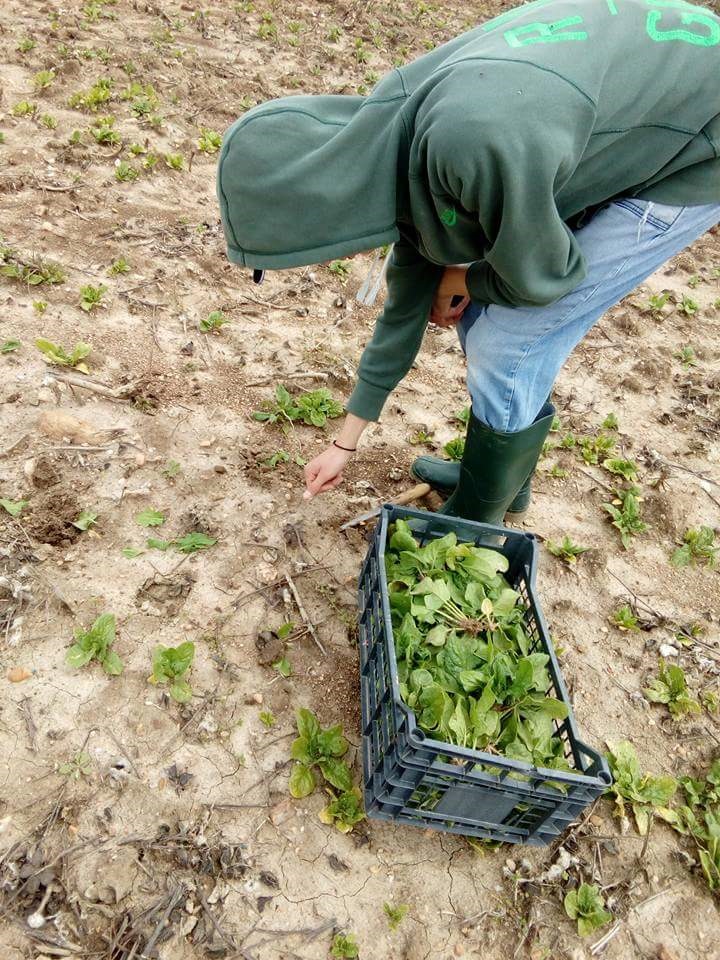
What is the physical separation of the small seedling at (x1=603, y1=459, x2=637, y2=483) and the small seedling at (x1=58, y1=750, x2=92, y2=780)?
2508 millimetres

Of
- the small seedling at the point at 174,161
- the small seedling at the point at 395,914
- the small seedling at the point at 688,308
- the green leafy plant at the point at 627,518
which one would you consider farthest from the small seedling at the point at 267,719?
the small seedling at the point at 688,308

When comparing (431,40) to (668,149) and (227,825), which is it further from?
(227,825)

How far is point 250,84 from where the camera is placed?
5.21 meters

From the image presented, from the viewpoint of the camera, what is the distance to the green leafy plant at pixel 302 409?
2.91 metres

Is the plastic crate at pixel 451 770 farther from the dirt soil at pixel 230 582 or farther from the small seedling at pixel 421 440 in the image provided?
the small seedling at pixel 421 440

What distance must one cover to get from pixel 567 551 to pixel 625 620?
13.8 inches

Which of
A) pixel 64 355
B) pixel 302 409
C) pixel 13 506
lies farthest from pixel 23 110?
pixel 13 506

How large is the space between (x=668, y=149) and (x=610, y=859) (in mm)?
1949

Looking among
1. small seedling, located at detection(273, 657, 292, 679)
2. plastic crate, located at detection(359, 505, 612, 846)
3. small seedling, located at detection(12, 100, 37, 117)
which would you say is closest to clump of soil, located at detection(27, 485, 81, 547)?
small seedling, located at detection(273, 657, 292, 679)

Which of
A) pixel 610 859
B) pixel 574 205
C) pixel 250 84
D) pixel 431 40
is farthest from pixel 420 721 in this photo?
pixel 431 40

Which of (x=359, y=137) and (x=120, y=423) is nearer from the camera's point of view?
(x=359, y=137)

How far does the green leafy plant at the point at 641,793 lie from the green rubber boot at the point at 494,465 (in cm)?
93

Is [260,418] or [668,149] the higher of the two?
[668,149]

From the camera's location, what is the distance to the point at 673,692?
2.29 metres
